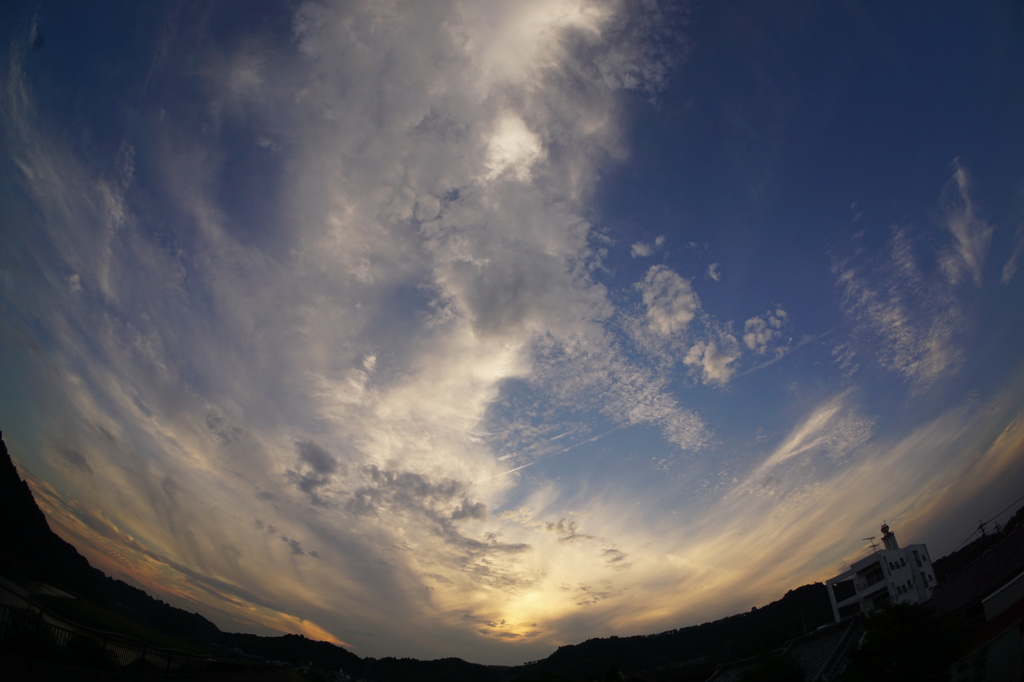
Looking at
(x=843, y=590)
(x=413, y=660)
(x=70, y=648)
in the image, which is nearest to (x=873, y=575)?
(x=843, y=590)

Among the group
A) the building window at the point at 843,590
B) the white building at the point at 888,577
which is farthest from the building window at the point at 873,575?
the building window at the point at 843,590

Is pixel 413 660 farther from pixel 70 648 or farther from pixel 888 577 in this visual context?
pixel 70 648

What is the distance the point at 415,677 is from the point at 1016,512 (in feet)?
592

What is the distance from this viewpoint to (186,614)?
151 m

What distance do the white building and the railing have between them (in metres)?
69.5

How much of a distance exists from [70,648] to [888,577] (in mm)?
76153

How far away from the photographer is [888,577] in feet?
173

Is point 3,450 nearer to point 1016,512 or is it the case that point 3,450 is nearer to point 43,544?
point 43,544

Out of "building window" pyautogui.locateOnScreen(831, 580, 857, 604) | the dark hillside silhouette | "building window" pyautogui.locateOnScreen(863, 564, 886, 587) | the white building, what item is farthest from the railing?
"building window" pyautogui.locateOnScreen(831, 580, 857, 604)

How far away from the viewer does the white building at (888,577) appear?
5216cm

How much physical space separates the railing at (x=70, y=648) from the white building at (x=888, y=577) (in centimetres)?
6947

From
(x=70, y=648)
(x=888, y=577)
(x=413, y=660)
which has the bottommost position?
(x=70, y=648)

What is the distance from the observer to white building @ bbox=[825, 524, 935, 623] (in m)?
52.2

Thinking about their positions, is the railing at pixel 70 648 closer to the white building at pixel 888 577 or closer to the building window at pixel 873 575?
the white building at pixel 888 577
